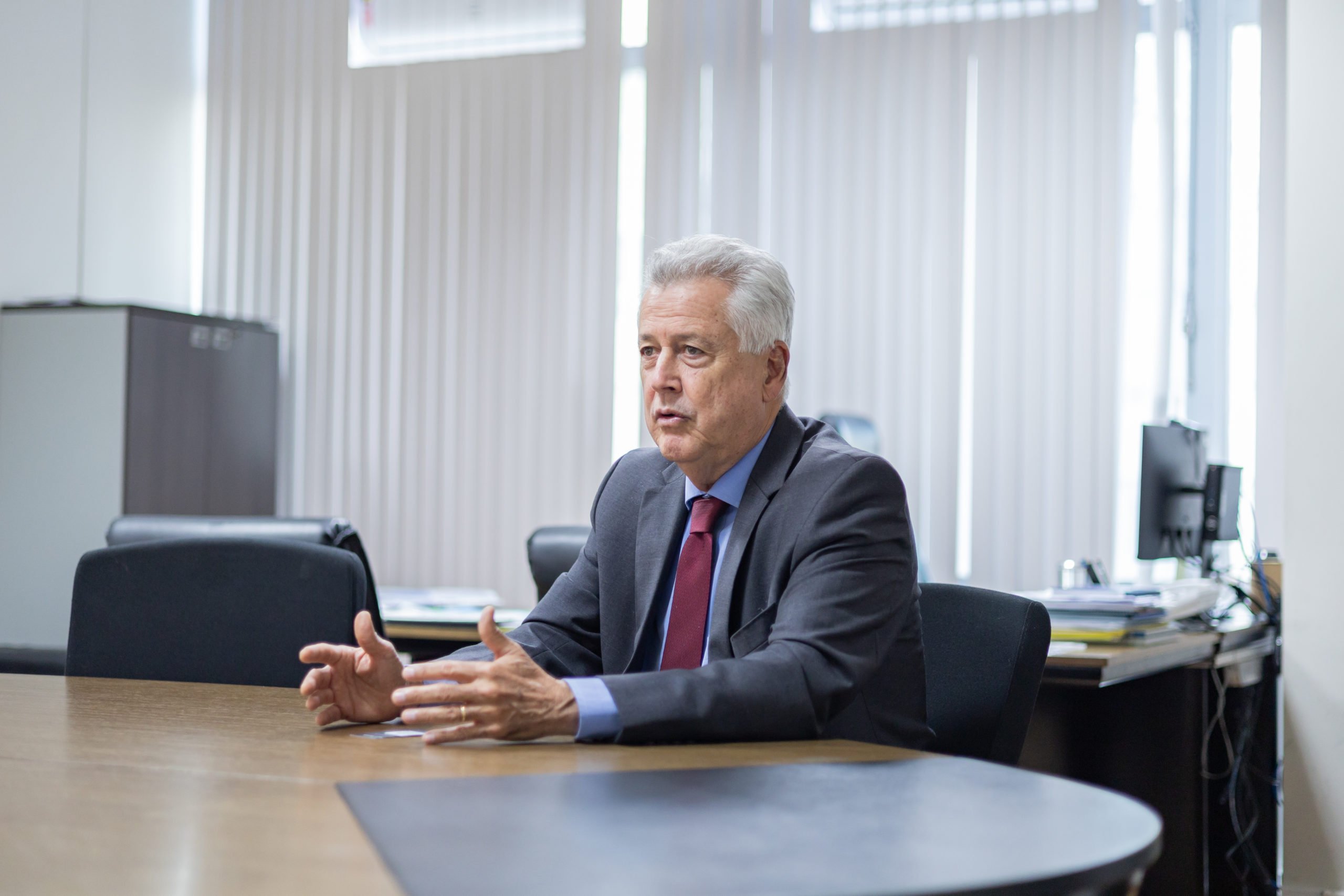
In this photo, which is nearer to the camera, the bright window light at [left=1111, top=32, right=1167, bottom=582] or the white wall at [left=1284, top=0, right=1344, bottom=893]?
the white wall at [left=1284, top=0, right=1344, bottom=893]

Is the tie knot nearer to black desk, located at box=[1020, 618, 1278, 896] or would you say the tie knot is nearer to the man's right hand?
the man's right hand

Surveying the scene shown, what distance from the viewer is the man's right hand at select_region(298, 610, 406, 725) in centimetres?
151

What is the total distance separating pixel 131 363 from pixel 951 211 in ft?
9.62

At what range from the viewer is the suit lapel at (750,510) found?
69.1 inches

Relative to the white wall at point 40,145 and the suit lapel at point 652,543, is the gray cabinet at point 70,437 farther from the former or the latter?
the suit lapel at point 652,543

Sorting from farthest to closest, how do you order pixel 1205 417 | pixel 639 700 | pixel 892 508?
pixel 1205 417
pixel 892 508
pixel 639 700

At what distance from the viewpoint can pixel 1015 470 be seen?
4.61 meters

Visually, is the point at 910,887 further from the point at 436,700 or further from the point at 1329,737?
the point at 1329,737

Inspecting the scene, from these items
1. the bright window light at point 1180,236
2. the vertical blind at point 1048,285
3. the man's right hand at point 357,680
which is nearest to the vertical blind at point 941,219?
the vertical blind at point 1048,285

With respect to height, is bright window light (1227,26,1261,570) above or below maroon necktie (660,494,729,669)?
above

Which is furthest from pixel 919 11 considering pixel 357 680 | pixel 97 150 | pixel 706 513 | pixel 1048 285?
pixel 357 680

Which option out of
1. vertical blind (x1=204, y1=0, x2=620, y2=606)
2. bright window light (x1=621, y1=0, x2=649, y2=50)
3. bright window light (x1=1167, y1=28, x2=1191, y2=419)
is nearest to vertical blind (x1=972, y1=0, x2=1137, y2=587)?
bright window light (x1=1167, y1=28, x2=1191, y2=419)

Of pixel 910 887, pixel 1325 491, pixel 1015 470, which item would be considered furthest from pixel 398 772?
pixel 1015 470

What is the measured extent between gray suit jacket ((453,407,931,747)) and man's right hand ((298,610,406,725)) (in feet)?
0.73
